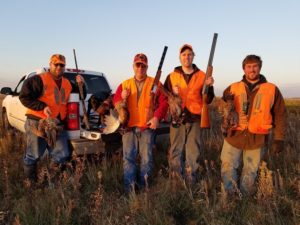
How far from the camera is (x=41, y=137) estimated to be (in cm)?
501

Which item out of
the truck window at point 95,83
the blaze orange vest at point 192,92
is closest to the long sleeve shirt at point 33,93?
the blaze orange vest at point 192,92

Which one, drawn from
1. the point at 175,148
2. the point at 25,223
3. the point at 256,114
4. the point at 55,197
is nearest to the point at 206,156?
the point at 175,148

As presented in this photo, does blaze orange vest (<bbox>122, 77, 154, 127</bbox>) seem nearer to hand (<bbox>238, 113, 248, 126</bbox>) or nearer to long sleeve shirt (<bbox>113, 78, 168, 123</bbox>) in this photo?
long sleeve shirt (<bbox>113, 78, 168, 123</bbox>)

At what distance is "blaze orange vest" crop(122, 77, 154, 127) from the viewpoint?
194 inches

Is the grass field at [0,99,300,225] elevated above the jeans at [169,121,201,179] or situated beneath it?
situated beneath

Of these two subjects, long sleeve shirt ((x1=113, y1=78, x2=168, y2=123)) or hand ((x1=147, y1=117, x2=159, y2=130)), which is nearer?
hand ((x1=147, y1=117, x2=159, y2=130))

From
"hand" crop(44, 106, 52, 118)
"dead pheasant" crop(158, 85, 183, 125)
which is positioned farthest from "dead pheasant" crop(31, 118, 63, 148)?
"dead pheasant" crop(158, 85, 183, 125)

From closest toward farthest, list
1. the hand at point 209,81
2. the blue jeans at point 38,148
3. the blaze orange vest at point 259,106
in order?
the blaze orange vest at point 259,106, the hand at point 209,81, the blue jeans at point 38,148

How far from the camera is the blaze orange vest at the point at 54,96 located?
5.03 metres

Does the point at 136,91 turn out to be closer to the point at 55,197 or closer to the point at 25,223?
the point at 55,197

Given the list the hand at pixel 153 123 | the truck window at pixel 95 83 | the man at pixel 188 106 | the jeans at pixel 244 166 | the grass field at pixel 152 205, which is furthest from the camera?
the truck window at pixel 95 83

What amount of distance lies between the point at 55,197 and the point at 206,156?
3187 millimetres

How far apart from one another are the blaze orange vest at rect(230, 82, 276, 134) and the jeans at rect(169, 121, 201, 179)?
64 centimetres

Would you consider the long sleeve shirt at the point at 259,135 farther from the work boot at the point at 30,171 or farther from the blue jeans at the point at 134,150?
the work boot at the point at 30,171
